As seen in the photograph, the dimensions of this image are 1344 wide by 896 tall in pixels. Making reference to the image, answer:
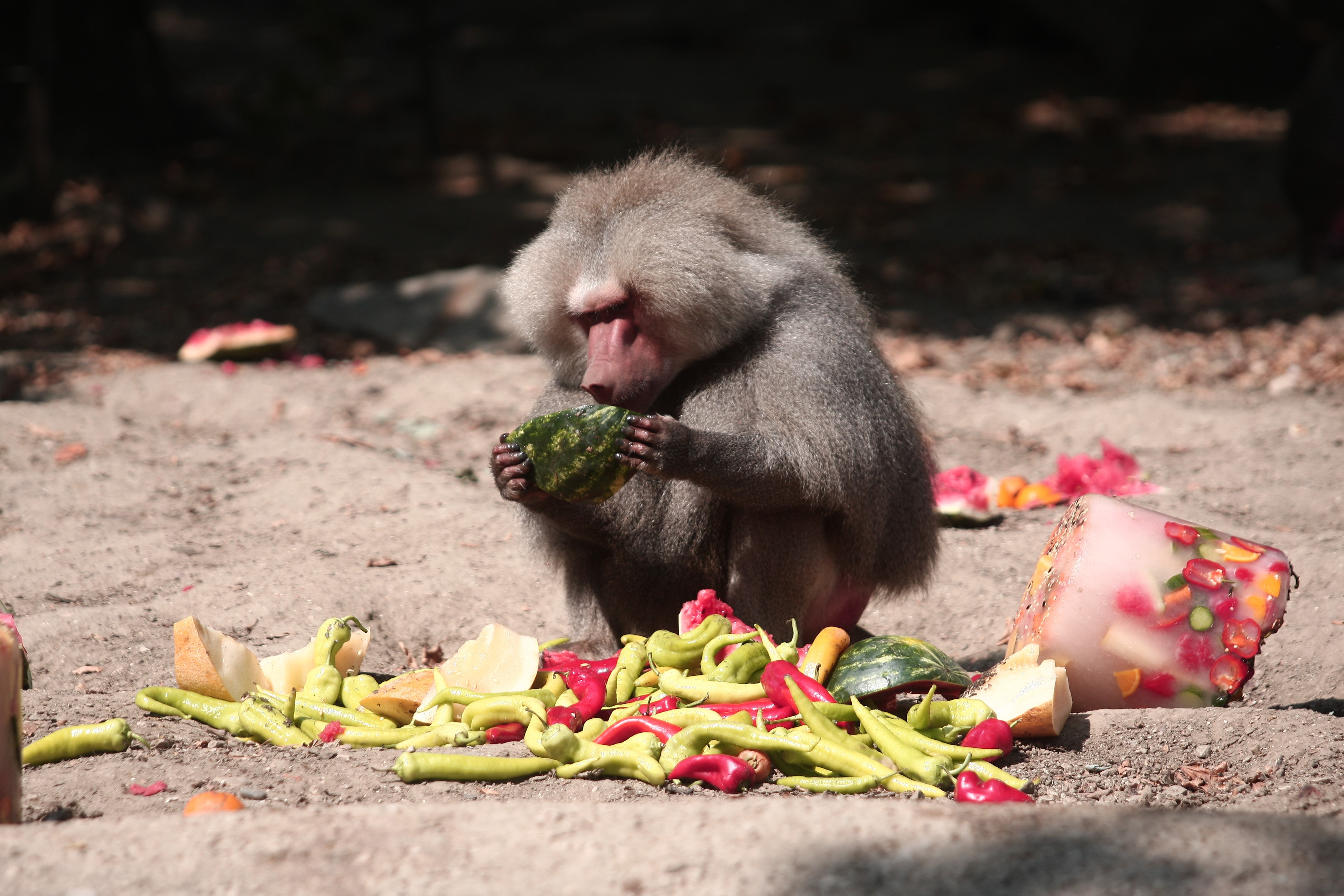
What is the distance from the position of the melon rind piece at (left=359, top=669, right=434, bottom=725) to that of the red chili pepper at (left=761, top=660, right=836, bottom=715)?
0.85 m

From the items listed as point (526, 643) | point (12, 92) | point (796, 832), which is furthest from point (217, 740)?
point (12, 92)

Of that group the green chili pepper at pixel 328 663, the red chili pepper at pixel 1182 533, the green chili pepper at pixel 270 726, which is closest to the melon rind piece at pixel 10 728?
the green chili pepper at pixel 270 726

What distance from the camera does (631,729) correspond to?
2.87 m

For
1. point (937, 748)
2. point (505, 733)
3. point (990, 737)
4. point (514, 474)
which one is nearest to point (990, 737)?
point (990, 737)

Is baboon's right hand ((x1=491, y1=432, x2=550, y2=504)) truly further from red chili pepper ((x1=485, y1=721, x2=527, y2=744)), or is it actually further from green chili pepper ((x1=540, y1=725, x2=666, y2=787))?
green chili pepper ((x1=540, y1=725, x2=666, y2=787))

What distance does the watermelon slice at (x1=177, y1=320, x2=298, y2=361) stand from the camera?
6.94 m

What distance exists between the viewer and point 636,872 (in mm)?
1914

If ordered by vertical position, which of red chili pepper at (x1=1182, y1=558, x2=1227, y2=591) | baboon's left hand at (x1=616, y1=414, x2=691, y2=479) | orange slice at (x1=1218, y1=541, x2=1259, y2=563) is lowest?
red chili pepper at (x1=1182, y1=558, x2=1227, y2=591)

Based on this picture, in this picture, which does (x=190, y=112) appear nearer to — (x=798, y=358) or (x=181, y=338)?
(x=181, y=338)

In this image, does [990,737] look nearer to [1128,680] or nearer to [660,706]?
[1128,680]

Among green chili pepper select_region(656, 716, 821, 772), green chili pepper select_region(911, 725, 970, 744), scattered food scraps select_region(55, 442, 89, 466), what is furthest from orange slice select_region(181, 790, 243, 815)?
scattered food scraps select_region(55, 442, 89, 466)

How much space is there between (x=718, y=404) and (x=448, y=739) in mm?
1095

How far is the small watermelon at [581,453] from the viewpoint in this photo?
3.05 meters

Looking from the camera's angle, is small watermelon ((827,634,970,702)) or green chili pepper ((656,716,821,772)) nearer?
green chili pepper ((656,716,821,772))
